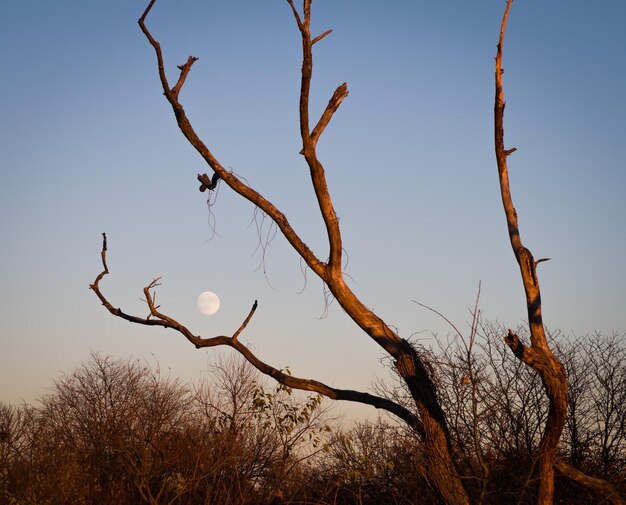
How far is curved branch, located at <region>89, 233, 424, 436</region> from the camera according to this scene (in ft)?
28.9

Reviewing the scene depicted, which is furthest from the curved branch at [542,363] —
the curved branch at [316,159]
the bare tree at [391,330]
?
the curved branch at [316,159]

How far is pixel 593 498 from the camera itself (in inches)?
430

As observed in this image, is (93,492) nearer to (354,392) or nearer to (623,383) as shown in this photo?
(354,392)

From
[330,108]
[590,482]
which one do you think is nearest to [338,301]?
[330,108]

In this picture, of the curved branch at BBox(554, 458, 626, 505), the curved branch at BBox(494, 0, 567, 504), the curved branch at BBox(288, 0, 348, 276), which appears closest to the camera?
the curved branch at BBox(494, 0, 567, 504)

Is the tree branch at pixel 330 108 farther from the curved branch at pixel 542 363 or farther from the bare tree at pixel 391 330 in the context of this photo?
the curved branch at pixel 542 363

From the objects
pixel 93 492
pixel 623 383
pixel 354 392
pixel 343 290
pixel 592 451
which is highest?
pixel 623 383

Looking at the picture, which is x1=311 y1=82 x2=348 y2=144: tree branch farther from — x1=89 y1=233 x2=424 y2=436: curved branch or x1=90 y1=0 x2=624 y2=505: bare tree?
x1=89 y1=233 x2=424 y2=436: curved branch

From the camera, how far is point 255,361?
9484mm

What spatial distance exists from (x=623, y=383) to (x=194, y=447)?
32.4 feet

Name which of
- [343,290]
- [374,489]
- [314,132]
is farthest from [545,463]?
[374,489]

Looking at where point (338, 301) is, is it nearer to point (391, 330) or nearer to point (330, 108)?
point (391, 330)

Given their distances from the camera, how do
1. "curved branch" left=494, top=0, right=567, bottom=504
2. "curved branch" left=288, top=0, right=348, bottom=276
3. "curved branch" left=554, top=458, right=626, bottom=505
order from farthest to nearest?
"curved branch" left=288, top=0, right=348, bottom=276 < "curved branch" left=554, top=458, right=626, bottom=505 < "curved branch" left=494, top=0, right=567, bottom=504

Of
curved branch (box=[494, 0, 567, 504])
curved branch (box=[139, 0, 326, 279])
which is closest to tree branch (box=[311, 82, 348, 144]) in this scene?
curved branch (box=[139, 0, 326, 279])
